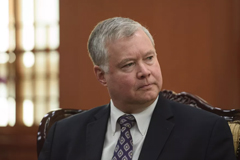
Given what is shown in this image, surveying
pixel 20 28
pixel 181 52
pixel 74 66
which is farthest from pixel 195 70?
pixel 20 28

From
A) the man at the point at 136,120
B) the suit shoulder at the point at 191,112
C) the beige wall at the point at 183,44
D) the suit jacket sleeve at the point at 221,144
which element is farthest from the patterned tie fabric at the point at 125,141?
the beige wall at the point at 183,44

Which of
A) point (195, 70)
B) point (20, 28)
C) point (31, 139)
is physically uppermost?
point (20, 28)

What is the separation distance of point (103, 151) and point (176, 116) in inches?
15.0

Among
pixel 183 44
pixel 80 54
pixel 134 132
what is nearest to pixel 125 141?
pixel 134 132

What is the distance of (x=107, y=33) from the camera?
1.80 metres

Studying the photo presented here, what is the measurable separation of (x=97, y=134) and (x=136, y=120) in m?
0.21

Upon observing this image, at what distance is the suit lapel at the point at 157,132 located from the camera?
1.68 meters

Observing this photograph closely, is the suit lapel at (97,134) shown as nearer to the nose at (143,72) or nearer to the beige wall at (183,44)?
the nose at (143,72)

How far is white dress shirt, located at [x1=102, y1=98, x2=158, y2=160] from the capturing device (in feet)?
5.81

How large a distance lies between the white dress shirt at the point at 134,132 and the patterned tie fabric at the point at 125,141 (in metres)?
0.02

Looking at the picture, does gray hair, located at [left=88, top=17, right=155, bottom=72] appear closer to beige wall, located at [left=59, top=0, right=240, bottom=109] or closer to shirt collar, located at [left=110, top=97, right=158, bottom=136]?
shirt collar, located at [left=110, top=97, right=158, bottom=136]

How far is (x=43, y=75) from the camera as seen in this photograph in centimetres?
545

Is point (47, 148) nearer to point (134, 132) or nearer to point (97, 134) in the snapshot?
point (97, 134)

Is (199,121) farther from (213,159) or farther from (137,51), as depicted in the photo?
(137,51)
